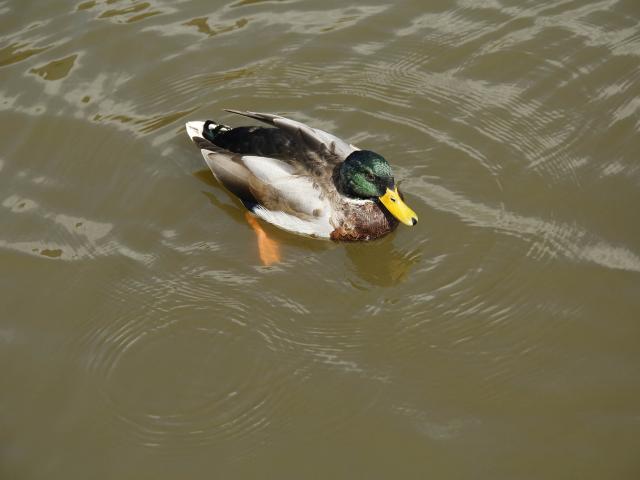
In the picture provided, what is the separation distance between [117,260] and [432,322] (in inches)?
88.3

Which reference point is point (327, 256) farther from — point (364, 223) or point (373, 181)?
point (373, 181)

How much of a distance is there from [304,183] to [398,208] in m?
0.72

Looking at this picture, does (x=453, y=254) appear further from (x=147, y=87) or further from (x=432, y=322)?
(x=147, y=87)

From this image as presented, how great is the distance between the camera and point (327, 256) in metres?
6.18

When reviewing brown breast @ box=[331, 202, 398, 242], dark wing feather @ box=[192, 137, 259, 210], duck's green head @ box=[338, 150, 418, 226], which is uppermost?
dark wing feather @ box=[192, 137, 259, 210]

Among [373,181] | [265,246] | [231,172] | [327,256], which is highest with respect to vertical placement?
[231,172]

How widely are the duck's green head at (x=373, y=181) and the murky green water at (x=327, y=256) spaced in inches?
12.4

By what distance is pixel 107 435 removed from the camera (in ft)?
16.5

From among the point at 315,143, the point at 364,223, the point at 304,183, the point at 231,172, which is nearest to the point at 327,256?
the point at 364,223

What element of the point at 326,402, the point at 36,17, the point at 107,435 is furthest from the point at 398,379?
the point at 36,17

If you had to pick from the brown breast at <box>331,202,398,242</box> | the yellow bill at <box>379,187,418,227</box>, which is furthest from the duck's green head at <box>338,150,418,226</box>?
the brown breast at <box>331,202,398,242</box>

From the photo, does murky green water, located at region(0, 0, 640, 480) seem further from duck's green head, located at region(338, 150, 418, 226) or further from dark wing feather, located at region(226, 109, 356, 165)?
dark wing feather, located at region(226, 109, 356, 165)

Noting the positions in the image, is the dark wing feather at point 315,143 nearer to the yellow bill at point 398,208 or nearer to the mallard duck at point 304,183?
the mallard duck at point 304,183

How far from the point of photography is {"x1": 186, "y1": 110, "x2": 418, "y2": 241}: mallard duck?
6172mm
